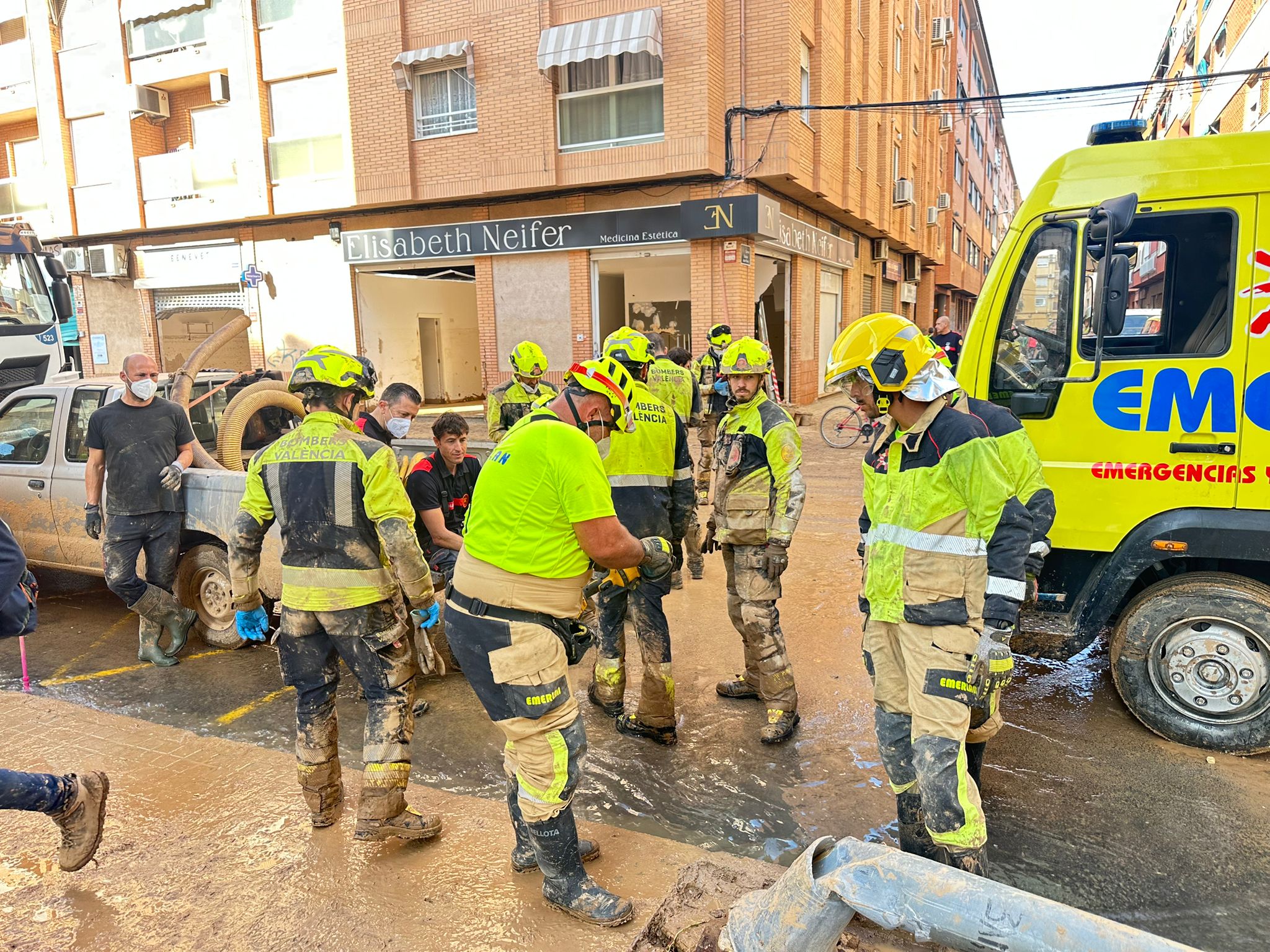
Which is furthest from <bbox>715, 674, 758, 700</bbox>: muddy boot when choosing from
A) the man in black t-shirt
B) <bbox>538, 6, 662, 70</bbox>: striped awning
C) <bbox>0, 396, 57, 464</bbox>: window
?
<bbox>538, 6, 662, 70</bbox>: striped awning

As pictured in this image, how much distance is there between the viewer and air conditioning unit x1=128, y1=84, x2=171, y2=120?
18484 millimetres

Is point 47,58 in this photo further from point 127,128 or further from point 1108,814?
point 1108,814

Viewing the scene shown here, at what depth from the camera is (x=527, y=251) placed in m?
15.8

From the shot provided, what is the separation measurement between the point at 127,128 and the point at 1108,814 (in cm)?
2305

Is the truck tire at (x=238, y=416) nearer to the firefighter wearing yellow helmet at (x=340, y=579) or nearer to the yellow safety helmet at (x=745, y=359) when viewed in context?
the firefighter wearing yellow helmet at (x=340, y=579)

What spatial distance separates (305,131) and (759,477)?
659 inches

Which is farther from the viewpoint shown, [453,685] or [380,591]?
[453,685]

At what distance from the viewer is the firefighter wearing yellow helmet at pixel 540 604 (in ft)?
9.16

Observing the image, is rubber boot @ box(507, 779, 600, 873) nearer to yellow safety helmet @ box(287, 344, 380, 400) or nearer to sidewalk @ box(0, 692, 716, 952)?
sidewalk @ box(0, 692, 716, 952)

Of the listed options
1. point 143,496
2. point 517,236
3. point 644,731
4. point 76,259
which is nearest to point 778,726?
point 644,731

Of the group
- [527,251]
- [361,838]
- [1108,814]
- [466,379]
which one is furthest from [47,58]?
[1108,814]

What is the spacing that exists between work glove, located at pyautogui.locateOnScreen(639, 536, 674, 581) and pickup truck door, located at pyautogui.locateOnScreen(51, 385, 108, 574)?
5064 millimetres

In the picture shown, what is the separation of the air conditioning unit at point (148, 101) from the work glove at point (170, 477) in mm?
17518

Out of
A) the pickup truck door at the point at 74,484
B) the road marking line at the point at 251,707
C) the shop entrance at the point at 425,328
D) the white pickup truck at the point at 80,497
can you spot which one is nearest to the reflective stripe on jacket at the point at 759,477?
the white pickup truck at the point at 80,497
